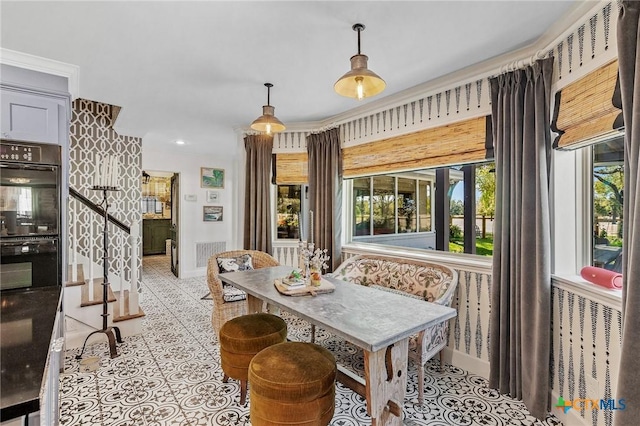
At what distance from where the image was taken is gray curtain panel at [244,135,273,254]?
4.28m

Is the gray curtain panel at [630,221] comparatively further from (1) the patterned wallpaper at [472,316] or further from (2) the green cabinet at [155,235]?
(2) the green cabinet at [155,235]

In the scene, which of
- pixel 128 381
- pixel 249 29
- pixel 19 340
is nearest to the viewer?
pixel 19 340

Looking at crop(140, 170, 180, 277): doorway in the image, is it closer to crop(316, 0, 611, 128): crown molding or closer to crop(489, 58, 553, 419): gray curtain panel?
crop(316, 0, 611, 128): crown molding

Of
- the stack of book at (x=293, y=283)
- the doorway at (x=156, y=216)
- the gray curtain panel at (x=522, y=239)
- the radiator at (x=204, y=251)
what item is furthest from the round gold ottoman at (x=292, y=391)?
the doorway at (x=156, y=216)

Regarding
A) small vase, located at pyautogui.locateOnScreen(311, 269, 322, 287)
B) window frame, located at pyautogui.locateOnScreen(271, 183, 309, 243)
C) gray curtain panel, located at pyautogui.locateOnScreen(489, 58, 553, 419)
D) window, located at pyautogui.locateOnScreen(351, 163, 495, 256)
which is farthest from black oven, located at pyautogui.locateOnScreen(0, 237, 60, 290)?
gray curtain panel, located at pyautogui.locateOnScreen(489, 58, 553, 419)

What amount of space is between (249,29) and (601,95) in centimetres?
216

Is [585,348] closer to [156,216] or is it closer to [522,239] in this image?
[522,239]

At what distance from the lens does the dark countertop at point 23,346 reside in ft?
2.39

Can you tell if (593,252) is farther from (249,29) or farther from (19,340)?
(19,340)

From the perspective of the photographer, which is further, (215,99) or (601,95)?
(215,99)

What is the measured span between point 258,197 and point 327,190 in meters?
0.98

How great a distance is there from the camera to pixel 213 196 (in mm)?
6688

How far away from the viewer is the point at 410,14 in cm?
195

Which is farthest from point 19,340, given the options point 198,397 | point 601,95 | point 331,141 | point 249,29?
point 331,141
